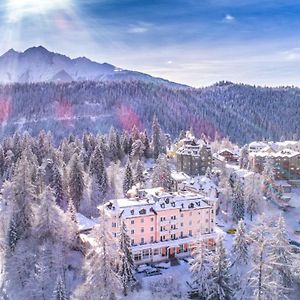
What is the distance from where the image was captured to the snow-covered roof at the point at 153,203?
200 ft

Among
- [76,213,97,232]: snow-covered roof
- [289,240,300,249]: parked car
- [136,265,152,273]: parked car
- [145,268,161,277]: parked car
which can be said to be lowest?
[289,240,300,249]: parked car

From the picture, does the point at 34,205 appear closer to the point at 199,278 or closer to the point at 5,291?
the point at 5,291

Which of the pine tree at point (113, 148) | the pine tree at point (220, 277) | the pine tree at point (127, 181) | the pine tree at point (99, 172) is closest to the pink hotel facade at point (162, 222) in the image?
the pine tree at point (220, 277)

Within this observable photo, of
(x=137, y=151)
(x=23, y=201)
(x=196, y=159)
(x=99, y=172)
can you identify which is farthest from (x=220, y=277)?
(x=137, y=151)

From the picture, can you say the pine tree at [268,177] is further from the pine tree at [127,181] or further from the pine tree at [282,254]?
the pine tree at [282,254]

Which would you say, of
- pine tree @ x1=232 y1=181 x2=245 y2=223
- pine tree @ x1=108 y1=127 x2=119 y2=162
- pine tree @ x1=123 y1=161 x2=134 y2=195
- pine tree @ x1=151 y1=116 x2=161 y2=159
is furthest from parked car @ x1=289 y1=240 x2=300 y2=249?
pine tree @ x1=108 y1=127 x2=119 y2=162

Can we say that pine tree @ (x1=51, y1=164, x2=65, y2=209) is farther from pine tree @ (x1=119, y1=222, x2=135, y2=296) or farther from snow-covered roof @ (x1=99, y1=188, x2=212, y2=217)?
pine tree @ (x1=119, y1=222, x2=135, y2=296)

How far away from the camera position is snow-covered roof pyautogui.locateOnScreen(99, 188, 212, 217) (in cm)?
6084

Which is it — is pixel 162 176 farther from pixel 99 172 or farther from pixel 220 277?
pixel 220 277

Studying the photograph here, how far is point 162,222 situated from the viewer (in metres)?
63.0

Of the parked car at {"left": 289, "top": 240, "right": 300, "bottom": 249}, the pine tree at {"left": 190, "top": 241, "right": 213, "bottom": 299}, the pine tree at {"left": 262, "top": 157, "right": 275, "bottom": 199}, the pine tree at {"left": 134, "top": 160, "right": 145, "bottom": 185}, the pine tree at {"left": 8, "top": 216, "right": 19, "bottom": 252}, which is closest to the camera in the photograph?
the pine tree at {"left": 190, "top": 241, "right": 213, "bottom": 299}

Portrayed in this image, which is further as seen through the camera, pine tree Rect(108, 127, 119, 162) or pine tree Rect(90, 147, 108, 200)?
pine tree Rect(108, 127, 119, 162)

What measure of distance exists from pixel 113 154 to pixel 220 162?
2967 centimetres

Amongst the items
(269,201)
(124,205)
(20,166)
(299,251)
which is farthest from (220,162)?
(20,166)
